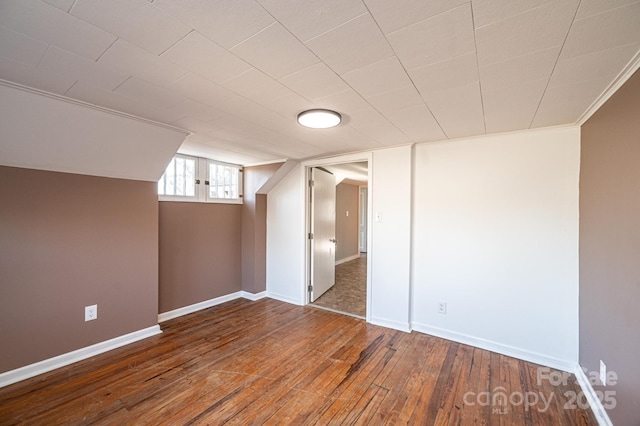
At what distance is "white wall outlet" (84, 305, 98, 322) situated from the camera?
2.52m

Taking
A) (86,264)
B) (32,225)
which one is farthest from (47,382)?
(32,225)

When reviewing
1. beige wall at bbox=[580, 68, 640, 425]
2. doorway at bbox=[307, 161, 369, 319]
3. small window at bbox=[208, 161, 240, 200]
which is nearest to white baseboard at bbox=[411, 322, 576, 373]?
beige wall at bbox=[580, 68, 640, 425]

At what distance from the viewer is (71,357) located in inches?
95.1

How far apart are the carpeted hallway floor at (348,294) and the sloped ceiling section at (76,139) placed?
301 centimetres

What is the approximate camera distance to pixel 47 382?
2.13 metres

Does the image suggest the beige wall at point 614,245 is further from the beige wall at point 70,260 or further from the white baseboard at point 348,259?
the white baseboard at point 348,259

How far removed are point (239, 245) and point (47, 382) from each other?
254 cm

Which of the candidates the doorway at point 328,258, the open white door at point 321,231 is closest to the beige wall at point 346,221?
the doorway at point 328,258

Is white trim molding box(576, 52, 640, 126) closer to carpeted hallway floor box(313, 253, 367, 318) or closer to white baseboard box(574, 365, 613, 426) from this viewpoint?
white baseboard box(574, 365, 613, 426)

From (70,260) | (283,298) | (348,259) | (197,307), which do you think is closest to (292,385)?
(283,298)

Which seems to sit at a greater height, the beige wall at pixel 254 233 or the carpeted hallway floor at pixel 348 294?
the beige wall at pixel 254 233

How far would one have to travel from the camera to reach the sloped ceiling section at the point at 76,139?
1.85 m

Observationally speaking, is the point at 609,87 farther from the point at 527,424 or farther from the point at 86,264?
the point at 86,264

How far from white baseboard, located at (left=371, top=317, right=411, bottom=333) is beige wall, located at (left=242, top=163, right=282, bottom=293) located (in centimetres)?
199
